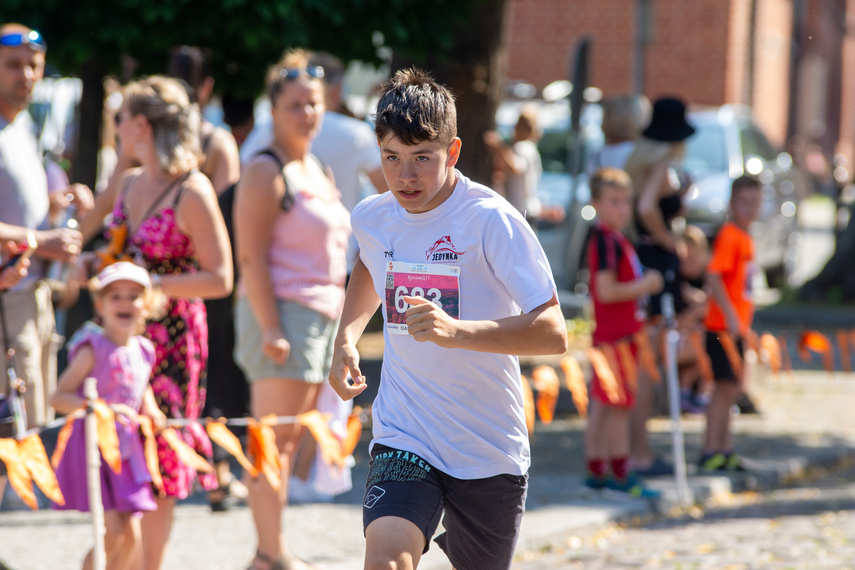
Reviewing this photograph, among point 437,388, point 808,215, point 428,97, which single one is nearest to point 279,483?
point 437,388

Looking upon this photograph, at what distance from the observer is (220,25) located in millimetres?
7562

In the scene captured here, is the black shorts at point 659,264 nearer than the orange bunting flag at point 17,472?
No

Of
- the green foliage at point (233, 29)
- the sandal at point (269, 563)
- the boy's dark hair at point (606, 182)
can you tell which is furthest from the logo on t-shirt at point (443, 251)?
the green foliage at point (233, 29)

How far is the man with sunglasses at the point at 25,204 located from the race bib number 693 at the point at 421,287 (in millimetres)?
1789

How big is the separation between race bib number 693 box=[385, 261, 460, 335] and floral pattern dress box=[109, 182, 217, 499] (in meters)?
1.53

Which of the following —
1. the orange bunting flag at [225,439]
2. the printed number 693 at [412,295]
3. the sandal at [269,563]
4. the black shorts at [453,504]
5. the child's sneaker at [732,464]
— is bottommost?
the child's sneaker at [732,464]

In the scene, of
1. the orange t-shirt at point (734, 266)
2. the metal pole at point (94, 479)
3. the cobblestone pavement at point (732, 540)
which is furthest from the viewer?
the orange t-shirt at point (734, 266)

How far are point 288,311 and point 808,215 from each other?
3003cm

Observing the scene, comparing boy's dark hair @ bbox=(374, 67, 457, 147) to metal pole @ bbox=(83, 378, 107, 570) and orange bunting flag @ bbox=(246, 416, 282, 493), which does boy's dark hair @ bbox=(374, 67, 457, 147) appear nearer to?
metal pole @ bbox=(83, 378, 107, 570)

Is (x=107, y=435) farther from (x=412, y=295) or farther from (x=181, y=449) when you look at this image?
(x=412, y=295)

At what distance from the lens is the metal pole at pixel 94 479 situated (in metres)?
4.01

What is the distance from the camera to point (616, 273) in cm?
682

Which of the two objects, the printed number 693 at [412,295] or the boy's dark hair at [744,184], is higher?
the boy's dark hair at [744,184]

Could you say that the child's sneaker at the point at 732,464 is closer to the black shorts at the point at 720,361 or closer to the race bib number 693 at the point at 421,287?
the black shorts at the point at 720,361
